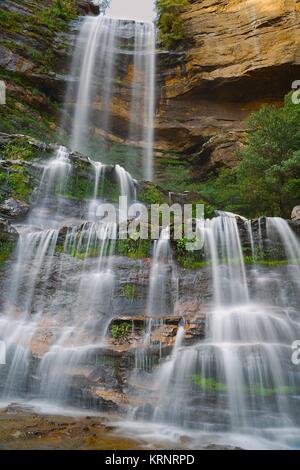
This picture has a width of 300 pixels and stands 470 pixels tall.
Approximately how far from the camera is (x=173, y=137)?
70.6 feet

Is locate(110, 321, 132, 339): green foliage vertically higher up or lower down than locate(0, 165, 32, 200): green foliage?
lower down

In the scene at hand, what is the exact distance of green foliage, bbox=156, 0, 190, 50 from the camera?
2228 cm

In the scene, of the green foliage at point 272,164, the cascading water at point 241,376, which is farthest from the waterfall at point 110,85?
the cascading water at point 241,376

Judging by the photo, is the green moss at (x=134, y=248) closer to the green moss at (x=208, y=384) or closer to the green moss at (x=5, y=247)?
the green moss at (x=5, y=247)

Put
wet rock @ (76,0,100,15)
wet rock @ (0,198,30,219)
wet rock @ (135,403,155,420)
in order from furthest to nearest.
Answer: wet rock @ (76,0,100,15), wet rock @ (0,198,30,219), wet rock @ (135,403,155,420)

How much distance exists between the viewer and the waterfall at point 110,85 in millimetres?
21266

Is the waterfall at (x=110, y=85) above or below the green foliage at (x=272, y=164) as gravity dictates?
above

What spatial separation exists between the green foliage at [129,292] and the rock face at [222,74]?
11.3 m

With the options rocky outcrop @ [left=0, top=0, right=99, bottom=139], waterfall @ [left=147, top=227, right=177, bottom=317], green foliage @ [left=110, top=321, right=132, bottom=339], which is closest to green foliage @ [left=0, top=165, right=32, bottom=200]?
rocky outcrop @ [left=0, top=0, right=99, bottom=139]

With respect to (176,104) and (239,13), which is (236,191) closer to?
(176,104)

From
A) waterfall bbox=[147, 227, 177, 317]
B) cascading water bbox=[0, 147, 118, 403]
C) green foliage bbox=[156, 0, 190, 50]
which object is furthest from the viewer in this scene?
green foliage bbox=[156, 0, 190, 50]

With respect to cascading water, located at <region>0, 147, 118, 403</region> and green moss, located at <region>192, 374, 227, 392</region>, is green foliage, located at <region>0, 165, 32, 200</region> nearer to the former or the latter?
cascading water, located at <region>0, 147, 118, 403</region>

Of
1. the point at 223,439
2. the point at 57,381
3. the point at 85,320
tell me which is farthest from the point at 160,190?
the point at 223,439

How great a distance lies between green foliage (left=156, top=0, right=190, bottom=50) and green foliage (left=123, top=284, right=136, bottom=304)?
1888 cm
